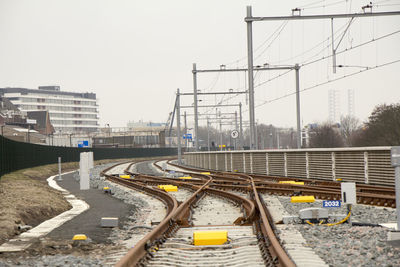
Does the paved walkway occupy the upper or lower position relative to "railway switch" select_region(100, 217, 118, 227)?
lower

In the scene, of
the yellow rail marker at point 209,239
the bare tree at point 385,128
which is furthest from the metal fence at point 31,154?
the bare tree at point 385,128

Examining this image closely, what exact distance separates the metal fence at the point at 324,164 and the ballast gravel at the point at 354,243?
8.99 m

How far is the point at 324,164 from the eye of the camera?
25.8 metres

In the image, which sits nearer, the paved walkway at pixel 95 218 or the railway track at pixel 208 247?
the railway track at pixel 208 247

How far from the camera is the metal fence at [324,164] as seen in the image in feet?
68.4

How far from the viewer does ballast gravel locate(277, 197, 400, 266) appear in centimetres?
715

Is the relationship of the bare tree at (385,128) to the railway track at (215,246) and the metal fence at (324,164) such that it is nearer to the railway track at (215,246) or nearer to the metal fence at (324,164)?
the metal fence at (324,164)

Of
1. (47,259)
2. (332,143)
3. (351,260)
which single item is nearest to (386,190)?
(351,260)

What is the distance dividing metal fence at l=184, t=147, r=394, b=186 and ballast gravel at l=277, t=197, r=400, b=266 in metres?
8.99

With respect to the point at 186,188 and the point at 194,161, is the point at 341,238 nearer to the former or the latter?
the point at 186,188

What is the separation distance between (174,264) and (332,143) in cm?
10372

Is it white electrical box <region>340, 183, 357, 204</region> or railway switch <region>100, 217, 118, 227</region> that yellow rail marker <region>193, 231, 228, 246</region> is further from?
railway switch <region>100, 217, 118, 227</region>

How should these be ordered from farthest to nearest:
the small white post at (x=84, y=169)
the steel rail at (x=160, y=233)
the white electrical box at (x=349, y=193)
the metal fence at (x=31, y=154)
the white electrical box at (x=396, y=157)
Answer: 1. the metal fence at (x=31, y=154)
2. the small white post at (x=84, y=169)
3. the white electrical box at (x=349, y=193)
4. the white electrical box at (x=396, y=157)
5. the steel rail at (x=160, y=233)

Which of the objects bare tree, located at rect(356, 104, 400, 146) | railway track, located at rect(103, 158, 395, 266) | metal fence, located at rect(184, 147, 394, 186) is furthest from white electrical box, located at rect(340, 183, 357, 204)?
bare tree, located at rect(356, 104, 400, 146)
